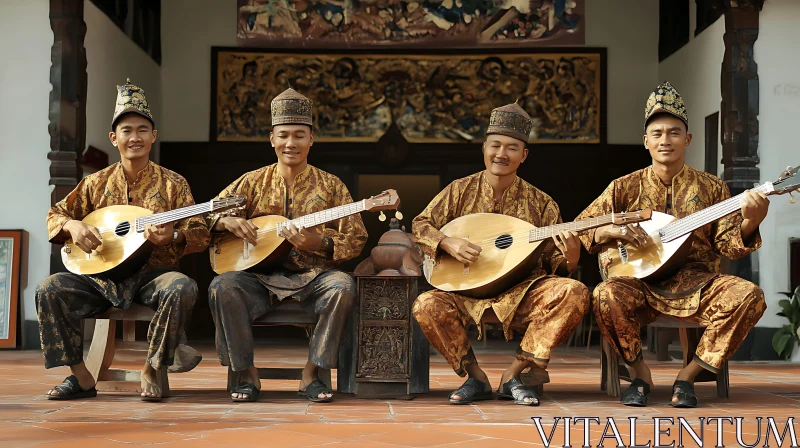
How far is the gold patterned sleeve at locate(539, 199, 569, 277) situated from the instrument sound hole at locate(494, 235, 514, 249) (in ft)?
0.52

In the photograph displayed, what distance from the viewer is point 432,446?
2967mm

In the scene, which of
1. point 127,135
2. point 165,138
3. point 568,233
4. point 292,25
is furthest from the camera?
point 165,138

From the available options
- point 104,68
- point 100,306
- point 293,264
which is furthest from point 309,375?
point 104,68

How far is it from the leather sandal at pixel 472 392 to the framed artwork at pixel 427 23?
5416mm

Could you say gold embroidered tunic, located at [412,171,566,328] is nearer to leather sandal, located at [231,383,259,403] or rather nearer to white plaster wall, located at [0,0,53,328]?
leather sandal, located at [231,383,259,403]

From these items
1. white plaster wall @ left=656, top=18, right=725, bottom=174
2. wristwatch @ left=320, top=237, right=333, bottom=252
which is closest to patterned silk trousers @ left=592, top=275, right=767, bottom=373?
wristwatch @ left=320, top=237, right=333, bottom=252

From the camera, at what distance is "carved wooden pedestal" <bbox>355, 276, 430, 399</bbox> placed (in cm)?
425

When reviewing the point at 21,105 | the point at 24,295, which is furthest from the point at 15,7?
the point at 24,295

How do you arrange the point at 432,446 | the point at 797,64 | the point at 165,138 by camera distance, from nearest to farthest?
the point at 432,446, the point at 797,64, the point at 165,138

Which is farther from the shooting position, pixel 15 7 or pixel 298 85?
pixel 298 85

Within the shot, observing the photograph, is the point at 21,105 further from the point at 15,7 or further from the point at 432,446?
the point at 432,446

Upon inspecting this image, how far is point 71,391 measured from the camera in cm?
414

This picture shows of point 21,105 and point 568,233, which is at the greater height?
point 21,105

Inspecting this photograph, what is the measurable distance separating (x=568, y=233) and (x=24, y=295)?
490cm
